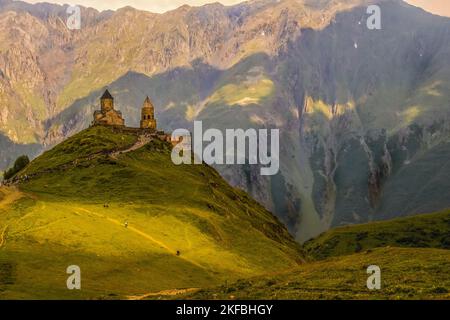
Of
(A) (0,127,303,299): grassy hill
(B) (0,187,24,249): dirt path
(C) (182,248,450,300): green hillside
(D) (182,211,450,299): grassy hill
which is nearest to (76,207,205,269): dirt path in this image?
(A) (0,127,303,299): grassy hill

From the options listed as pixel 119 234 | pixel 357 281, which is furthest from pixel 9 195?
pixel 357 281

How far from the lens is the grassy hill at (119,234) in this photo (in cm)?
10206

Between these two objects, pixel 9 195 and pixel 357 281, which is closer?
pixel 357 281

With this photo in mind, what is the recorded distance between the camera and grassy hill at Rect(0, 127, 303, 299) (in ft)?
335

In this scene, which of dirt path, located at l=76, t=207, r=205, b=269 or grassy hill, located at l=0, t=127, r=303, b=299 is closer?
grassy hill, located at l=0, t=127, r=303, b=299

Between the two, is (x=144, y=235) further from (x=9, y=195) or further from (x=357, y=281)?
(x=357, y=281)

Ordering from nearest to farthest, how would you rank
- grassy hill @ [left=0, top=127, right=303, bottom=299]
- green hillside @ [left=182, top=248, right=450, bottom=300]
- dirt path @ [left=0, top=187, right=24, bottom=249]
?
green hillside @ [left=182, top=248, right=450, bottom=300] < grassy hill @ [left=0, top=127, right=303, bottom=299] < dirt path @ [left=0, top=187, right=24, bottom=249]

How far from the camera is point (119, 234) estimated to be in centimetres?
13225

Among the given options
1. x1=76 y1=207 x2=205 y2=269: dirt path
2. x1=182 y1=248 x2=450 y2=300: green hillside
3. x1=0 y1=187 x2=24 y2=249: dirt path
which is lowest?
x1=182 y1=248 x2=450 y2=300: green hillside

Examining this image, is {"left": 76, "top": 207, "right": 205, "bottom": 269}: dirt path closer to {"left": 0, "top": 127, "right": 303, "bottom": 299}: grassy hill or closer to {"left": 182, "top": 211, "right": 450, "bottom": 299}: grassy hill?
{"left": 0, "top": 127, "right": 303, "bottom": 299}: grassy hill

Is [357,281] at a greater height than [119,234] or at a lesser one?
lesser

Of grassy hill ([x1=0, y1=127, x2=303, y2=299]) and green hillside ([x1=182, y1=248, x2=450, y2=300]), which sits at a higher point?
grassy hill ([x1=0, y1=127, x2=303, y2=299])
